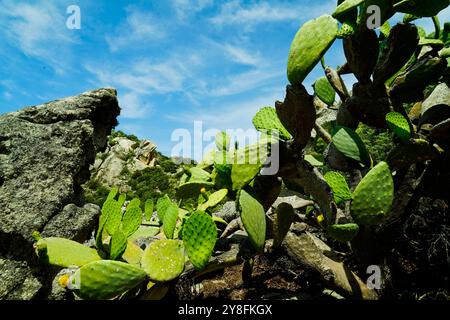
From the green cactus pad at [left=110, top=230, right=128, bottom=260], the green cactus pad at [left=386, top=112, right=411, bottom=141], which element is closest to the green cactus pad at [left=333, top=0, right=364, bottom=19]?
the green cactus pad at [left=386, top=112, right=411, bottom=141]

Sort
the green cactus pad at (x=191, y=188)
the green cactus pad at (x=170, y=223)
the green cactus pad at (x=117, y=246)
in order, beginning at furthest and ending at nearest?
the green cactus pad at (x=191, y=188) → the green cactus pad at (x=170, y=223) → the green cactus pad at (x=117, y=246)

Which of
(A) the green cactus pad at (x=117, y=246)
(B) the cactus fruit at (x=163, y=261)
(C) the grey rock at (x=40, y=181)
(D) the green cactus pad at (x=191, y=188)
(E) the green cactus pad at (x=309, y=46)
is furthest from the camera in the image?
(C) the grey rock at (x=40, y=181)

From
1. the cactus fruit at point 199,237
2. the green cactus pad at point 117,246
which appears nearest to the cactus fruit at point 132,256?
the green cactus pad at point 117,246

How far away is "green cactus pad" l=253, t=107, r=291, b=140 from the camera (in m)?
1.64

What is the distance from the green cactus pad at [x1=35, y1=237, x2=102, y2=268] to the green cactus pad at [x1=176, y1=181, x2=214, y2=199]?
652 mm

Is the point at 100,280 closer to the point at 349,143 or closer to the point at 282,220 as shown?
the point at 282,220

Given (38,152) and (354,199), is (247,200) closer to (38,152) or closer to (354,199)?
(354,199)

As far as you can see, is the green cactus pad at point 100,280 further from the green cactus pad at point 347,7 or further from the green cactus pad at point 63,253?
the green cactus pad at point 347,7

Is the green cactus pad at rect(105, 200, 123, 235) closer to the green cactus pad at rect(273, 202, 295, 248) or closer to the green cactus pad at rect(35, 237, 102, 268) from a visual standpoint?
the green cactus pad at rect(35, 237, 102, 268)

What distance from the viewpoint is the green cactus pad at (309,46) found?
1.25m

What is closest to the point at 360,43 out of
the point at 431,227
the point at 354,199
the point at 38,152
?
the point at 354,199

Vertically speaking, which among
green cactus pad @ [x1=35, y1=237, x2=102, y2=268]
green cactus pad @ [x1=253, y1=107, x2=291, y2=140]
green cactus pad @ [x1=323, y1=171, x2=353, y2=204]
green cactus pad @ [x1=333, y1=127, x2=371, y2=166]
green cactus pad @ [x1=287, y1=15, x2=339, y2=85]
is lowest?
A: green cactus pad @ [x1=35, y1=237, x2=102, y2=268]

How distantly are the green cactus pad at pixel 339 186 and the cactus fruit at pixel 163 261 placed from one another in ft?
2.67
